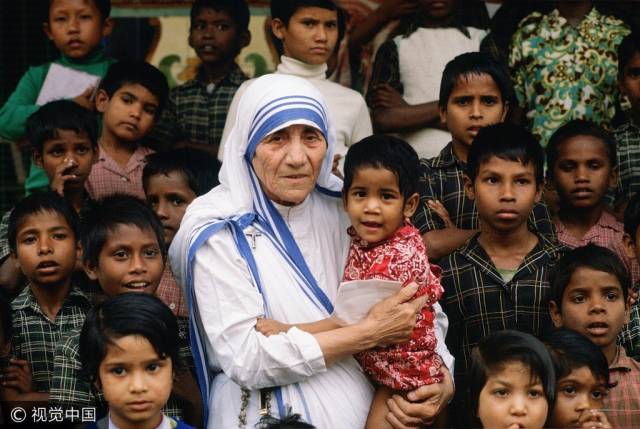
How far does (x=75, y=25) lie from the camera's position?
21.2ft

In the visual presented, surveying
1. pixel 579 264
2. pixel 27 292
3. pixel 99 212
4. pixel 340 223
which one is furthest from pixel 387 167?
pixel 27 292

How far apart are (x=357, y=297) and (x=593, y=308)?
1.11m

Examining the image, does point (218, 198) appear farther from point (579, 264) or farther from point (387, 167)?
point (579, 264)

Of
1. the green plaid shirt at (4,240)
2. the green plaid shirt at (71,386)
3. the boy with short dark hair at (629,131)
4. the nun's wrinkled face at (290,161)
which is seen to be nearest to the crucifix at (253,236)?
the nun's wrinkled face at (290,161)

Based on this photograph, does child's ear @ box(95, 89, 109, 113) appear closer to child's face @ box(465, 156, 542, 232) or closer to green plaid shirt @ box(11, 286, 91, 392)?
green plaid shirt @ box(11, 286, 91, 392)

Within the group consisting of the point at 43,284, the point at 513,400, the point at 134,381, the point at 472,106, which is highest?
the point at 472,106

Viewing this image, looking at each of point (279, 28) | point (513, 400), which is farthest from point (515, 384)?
point (279, 28)

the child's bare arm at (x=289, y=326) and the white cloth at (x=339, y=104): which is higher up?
A: the white cloth at (x=339, y=104)

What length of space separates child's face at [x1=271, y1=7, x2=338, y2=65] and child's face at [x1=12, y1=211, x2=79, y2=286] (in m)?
1.66

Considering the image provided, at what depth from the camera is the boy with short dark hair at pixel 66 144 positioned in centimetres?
581

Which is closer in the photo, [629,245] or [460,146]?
[629,245]

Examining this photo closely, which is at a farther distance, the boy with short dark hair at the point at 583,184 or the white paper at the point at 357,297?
the boy with short dark hair at the point at 583,184

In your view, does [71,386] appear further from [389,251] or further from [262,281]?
[389,251]

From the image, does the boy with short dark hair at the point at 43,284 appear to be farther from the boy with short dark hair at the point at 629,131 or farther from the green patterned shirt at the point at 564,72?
the boy with short dark hair at the point at 629,131
